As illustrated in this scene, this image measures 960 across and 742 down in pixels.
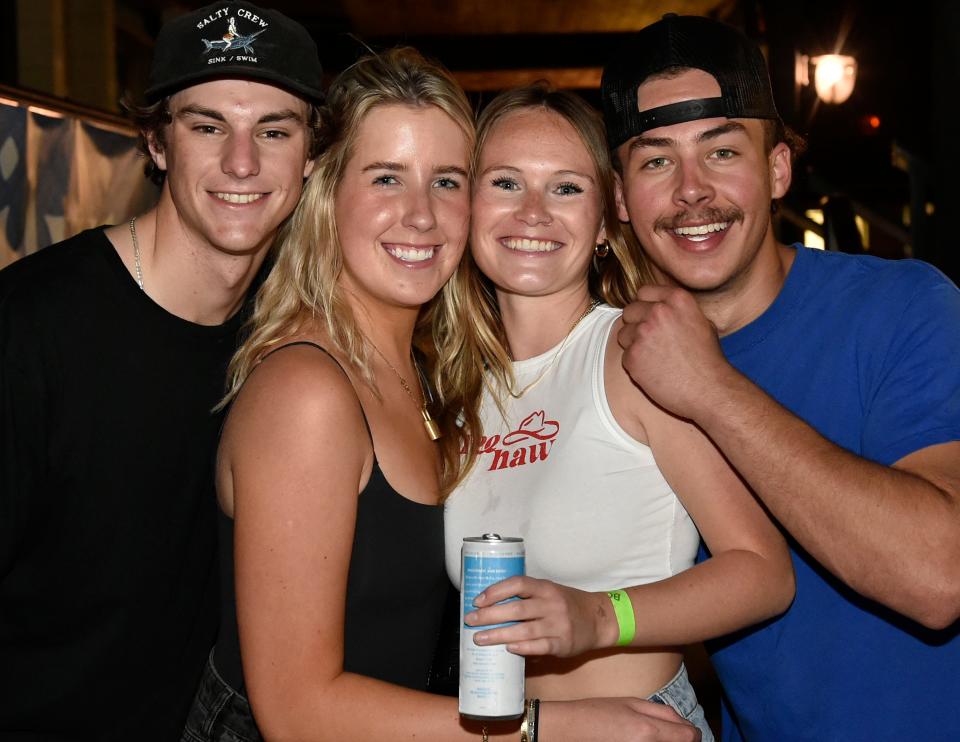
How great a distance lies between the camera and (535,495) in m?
1.95

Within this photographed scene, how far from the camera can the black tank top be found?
1.79 m

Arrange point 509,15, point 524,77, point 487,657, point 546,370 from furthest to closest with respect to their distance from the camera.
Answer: point 524,77 < point 509,15 < point 546,370 < point 487,657

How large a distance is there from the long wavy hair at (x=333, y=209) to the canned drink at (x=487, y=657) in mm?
556

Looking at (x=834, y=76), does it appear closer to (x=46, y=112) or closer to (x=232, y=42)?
(x=46, y=112)

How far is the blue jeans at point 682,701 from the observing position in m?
1.91

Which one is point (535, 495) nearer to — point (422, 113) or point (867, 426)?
point (867, 426)

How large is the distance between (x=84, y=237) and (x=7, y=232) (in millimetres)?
1585

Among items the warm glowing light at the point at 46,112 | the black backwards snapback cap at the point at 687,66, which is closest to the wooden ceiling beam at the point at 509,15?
the warm glowing light at the point at 46,112

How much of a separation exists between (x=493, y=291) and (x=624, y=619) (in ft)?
3.77

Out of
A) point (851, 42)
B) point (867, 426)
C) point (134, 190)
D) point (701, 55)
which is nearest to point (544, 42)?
point (851, 42)

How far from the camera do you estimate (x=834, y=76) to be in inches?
426

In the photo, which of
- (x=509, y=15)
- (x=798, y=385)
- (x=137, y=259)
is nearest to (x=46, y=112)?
(x=137, y=259)

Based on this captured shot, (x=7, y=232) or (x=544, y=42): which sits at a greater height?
(x=544, y=42)

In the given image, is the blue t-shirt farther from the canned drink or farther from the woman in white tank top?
the canned drink
